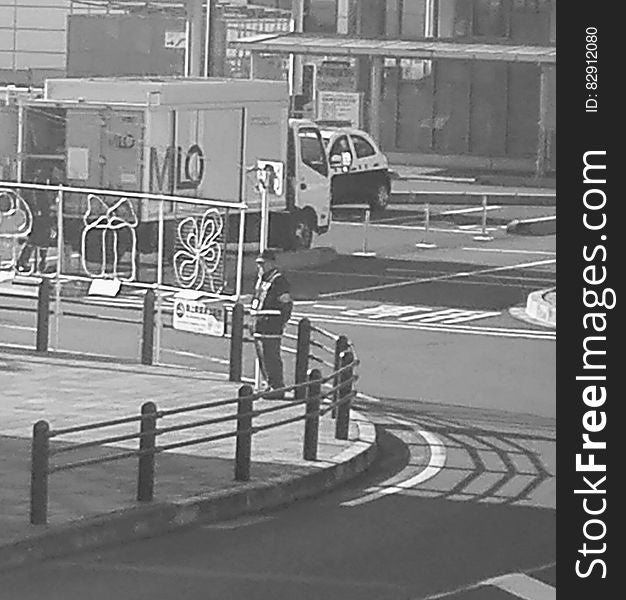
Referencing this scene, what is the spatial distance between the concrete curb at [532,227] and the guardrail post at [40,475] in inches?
1025

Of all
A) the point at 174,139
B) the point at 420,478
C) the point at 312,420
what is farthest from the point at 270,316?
the point at 174,139

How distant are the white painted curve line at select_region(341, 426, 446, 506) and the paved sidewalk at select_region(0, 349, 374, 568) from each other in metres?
0.45

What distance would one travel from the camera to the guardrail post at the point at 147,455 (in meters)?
12.7

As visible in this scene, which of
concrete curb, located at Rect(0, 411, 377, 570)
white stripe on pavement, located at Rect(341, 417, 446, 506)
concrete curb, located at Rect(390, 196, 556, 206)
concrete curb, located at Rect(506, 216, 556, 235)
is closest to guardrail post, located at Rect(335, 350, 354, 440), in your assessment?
concrete curb, located at Rect(0, 411, 377, 570)

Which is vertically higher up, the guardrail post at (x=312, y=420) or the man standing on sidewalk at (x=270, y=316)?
the man standing on sidewalk at (x=270, y=316)

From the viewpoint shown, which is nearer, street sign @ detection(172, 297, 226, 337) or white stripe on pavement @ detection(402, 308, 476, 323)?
street sign @ detection(172, 297, 226, 337)

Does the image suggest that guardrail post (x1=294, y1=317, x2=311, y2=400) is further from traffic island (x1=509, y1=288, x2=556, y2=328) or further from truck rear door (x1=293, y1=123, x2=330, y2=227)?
truck rear door (x1=293, y1=123, x2=330, y2=227)

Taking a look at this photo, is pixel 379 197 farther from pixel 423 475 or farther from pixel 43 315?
pixel 423 475

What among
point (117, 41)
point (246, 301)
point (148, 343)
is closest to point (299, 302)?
point (246, 301)

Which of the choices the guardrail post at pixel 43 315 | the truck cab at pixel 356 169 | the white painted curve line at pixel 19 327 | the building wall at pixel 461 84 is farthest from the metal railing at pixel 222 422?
the building wall at pixel 461 84

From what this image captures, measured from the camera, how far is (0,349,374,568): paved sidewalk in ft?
42.3

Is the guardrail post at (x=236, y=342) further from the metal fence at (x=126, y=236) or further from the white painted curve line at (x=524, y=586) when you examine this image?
the white painted curve line at (x=524, y=586)

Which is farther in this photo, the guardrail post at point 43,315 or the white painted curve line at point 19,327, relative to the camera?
the white painted curve line at point 19,327

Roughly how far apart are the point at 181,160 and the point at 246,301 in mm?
5523
